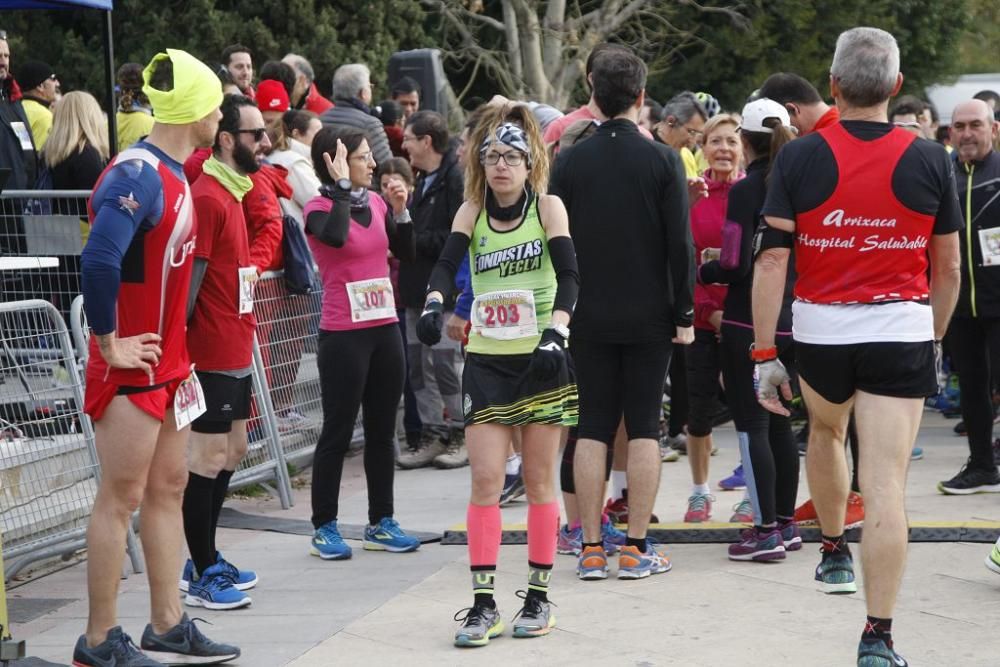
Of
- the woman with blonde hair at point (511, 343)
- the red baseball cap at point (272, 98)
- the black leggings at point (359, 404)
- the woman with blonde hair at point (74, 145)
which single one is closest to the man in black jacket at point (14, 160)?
the woman with blonde hair at point (74, 145)

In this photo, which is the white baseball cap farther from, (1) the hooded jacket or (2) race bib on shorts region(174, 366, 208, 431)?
(2) race bib on shorts region(174, 366, 208, 431)

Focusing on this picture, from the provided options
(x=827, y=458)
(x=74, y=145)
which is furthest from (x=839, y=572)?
(x=74, y=145)

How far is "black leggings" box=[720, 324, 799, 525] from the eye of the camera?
6.50m

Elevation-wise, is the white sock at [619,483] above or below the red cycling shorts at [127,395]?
below

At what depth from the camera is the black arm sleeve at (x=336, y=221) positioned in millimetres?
6668

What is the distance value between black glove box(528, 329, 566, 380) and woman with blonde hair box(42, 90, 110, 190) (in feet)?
16.9

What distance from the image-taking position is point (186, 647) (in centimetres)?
515

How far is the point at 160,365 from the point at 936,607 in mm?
3085

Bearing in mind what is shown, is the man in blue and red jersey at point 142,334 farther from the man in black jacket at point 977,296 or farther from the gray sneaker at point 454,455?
the man in black jacket at point 977,296

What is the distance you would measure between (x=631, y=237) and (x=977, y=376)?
9.56 ft

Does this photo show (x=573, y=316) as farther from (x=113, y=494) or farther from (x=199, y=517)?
(x=113, y=494)

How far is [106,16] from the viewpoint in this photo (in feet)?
32.4

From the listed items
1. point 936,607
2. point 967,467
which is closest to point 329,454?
point 936,607

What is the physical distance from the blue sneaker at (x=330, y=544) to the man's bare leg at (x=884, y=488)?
8.95 feet
